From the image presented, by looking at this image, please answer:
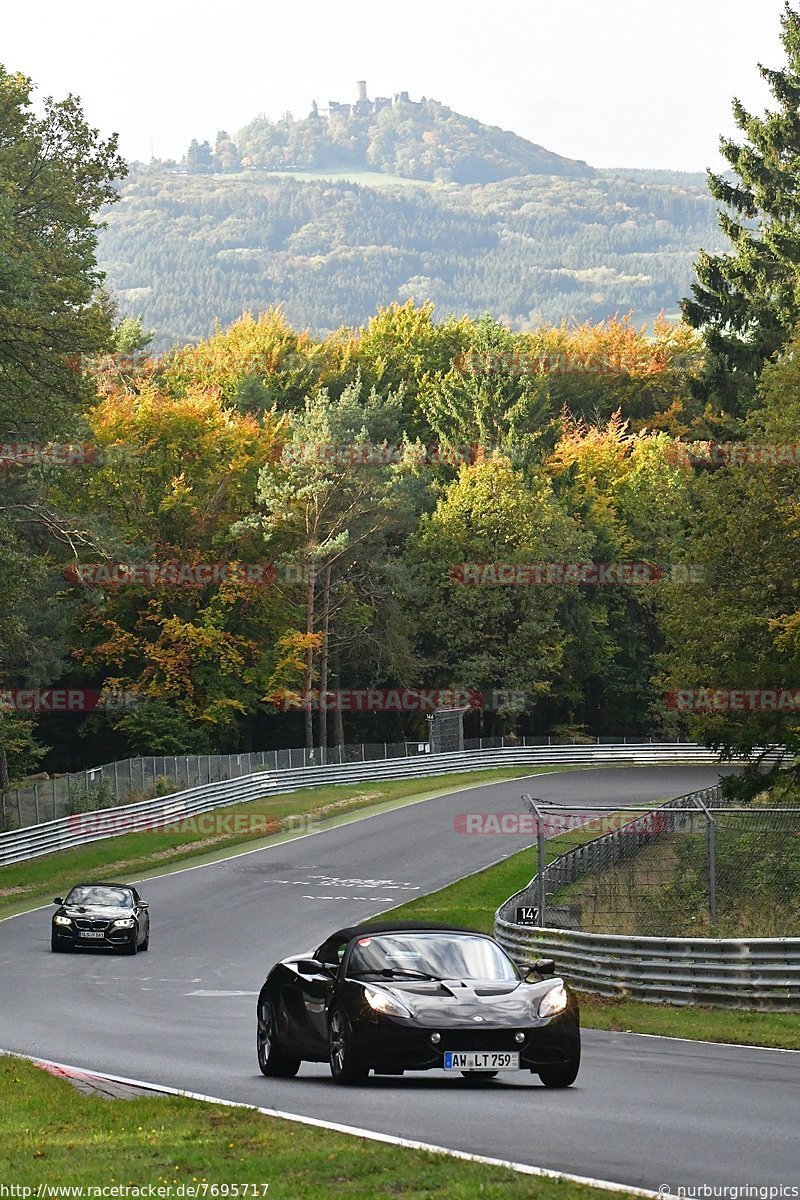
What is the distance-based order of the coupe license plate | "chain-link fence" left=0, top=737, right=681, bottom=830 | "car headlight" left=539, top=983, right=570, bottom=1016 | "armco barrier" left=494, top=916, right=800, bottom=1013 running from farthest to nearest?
"chain-link fence" left=0, top=737, right=681, bottom=830 → "armco barrier" left=494, top=916, right=800, bottom=1013 → "car headlight" left=539, top=983, right=570, bottom=1016 → the coupe license plate

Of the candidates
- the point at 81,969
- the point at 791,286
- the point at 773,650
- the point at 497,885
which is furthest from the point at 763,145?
the point at 81,969

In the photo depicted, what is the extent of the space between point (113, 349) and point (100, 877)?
14908mm

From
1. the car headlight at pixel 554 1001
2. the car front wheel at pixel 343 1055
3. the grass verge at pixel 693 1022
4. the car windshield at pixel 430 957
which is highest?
the car windshield at pixel 430 957

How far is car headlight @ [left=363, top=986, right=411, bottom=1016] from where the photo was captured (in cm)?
1338

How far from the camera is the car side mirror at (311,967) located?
579 inches

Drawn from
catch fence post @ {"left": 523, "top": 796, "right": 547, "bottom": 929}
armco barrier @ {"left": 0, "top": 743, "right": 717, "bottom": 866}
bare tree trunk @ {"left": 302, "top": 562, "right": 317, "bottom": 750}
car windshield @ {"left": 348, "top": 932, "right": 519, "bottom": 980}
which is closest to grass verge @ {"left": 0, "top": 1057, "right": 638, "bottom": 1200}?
car windshield @ {"left": 348, "top": 932, "right": 519, "bottom": 980}

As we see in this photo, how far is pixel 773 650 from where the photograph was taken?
138 ft

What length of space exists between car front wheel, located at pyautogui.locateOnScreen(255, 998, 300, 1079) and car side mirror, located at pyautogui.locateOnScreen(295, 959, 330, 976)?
0.48m

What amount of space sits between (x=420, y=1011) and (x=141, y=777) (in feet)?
157

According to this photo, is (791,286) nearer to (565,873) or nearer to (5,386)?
(5,386)

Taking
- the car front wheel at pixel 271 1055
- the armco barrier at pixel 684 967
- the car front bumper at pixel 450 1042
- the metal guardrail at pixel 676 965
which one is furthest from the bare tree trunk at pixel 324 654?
the car front bumper at pixel 450 1042

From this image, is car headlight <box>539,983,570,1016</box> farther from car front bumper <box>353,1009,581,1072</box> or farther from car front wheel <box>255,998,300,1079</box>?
car front wheel <box>255,998,300,1079</box>

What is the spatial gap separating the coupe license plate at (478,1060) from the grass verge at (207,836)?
29792 mm

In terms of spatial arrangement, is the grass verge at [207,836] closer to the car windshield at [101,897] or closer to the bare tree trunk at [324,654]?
the bare tree trunk at [324,654]
